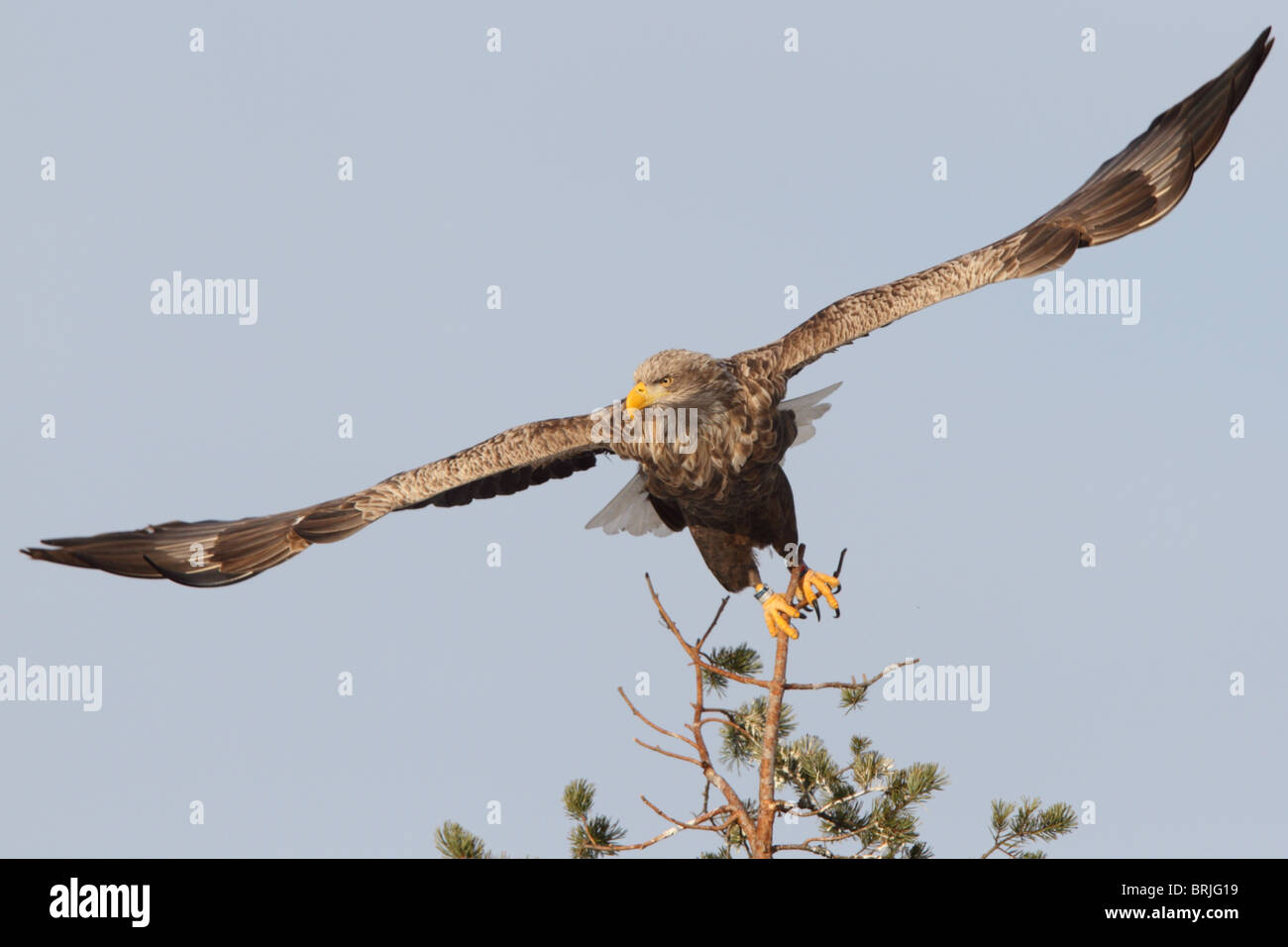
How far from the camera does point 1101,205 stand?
8.09 metres

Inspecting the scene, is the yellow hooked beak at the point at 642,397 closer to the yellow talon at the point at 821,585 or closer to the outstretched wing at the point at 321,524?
the outstretched wing at the point at 321,524

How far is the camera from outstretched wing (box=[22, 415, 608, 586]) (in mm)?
7586

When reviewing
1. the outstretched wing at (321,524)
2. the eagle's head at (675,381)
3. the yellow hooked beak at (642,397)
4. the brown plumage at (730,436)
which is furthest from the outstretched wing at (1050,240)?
the outstretched wing at (321,524)

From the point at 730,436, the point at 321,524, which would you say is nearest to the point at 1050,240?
the point at 730,436

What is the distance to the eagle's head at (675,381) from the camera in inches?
269

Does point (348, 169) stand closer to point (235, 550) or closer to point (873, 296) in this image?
point (235, 550)

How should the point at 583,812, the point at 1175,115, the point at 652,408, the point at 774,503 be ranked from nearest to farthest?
1. the point at 583,812
2. the point at 652,408
3. the point at 774,503
4. the point at 1175,115

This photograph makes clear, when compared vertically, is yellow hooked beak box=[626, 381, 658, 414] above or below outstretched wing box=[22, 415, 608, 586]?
above

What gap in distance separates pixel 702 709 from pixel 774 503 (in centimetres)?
175

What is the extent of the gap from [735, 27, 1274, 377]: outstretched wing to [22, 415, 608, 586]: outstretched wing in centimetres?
134

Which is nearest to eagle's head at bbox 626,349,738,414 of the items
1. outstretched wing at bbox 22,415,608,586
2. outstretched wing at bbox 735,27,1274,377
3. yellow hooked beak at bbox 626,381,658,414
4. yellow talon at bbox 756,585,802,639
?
yellow hooked beak at bbox 626,381,658,414

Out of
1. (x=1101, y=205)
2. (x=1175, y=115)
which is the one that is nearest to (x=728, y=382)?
(x=1101, y=205)

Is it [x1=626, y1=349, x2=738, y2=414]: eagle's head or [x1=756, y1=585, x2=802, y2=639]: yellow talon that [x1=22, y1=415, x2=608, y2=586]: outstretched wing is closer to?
[x1=626, y1=349, x2=738, y2=414]: eagle's head

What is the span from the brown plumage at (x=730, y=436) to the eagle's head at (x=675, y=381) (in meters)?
0.01
